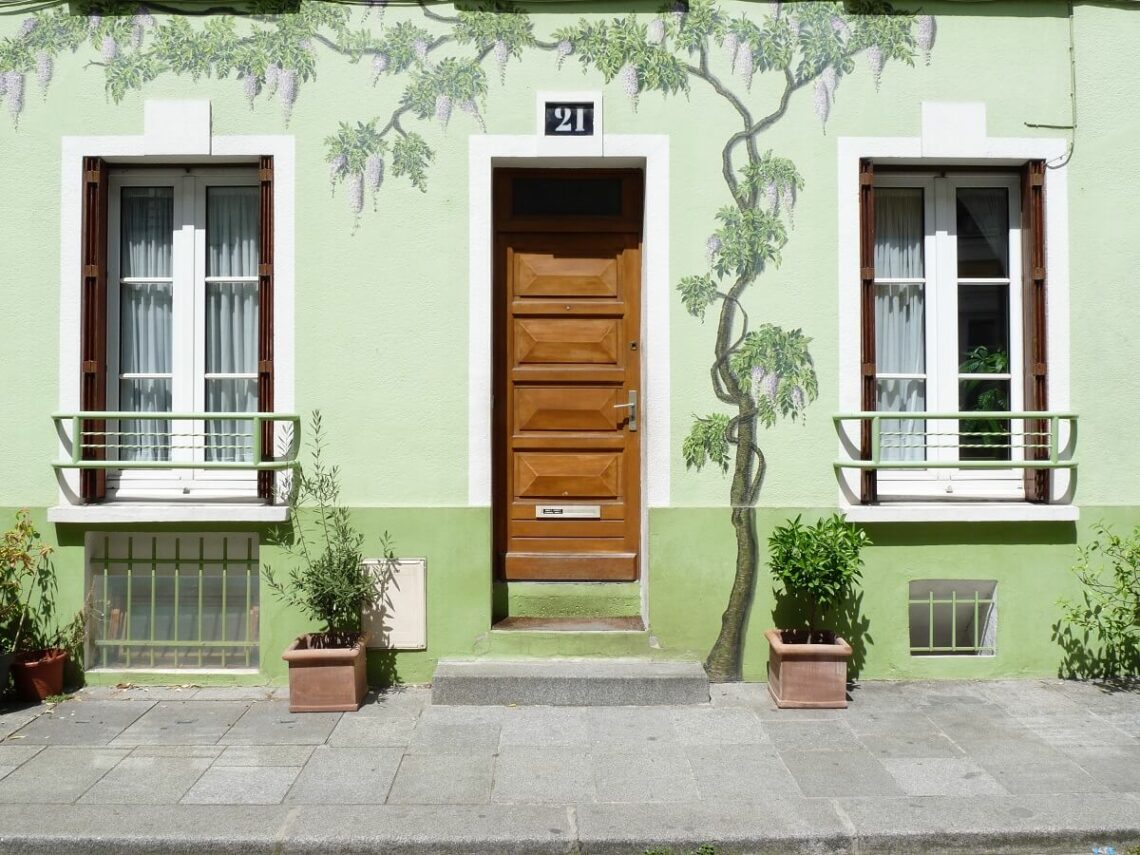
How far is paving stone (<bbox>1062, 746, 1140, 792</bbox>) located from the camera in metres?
4.62

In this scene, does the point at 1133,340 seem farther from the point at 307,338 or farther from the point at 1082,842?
the point at 307,338

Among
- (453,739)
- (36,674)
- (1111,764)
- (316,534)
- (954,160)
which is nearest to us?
(1111,764)

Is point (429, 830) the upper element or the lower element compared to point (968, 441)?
lower

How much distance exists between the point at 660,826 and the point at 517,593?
2406mm

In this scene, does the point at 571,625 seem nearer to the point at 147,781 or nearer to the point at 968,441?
the point at 147,781

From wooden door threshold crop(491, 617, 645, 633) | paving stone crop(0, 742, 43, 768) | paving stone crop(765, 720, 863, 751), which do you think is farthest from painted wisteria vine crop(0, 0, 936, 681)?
paving stone crop(0, 742, 43, 768)

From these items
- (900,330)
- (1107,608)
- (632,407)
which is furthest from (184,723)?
(1107,608)

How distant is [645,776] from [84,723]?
320 cm

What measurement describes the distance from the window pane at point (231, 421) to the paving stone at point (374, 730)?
6.18 feet

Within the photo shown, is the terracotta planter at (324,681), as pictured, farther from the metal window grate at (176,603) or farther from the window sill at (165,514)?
the window sill at (165,514)

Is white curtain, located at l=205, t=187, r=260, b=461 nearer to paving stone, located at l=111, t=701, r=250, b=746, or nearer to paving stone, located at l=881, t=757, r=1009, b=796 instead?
paving stone, located at l=111, t=701, r=250, b=746

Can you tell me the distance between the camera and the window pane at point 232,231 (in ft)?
21.1

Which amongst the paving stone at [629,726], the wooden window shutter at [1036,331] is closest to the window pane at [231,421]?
the paving stone at [629,726]

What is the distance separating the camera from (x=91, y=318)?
618 cm
